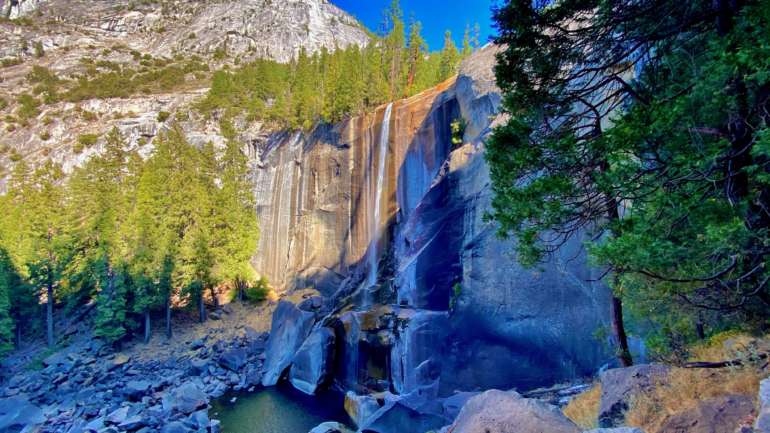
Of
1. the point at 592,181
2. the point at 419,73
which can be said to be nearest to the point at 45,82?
the point at 419,73

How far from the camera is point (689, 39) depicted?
5.23 m

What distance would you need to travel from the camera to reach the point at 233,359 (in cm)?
2317

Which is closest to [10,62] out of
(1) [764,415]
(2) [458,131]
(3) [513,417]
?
(2) [458,131]

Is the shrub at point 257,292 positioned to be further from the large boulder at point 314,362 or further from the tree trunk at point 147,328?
the large boulder at point 314,362

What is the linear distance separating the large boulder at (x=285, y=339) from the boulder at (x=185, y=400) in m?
3.75

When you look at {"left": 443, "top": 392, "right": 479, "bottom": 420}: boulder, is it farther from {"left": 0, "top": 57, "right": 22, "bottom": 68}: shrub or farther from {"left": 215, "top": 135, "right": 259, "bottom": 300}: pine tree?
{"left": 0, "top": 57, "right": 22, "bottom": 68}: shrub

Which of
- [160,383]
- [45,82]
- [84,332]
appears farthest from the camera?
[45,82]

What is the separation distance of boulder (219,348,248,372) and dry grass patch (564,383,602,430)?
2009cm

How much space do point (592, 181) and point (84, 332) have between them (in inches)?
1309

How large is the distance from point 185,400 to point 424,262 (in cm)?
1241

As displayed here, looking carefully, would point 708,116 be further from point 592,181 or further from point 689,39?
point 592,181

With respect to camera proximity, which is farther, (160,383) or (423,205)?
(160,383)

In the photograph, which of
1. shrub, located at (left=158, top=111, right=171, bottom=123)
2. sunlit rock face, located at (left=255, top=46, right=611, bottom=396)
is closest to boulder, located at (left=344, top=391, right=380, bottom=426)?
sunlit rock face, located at (left=255, top=46, right=611, bottom=396)

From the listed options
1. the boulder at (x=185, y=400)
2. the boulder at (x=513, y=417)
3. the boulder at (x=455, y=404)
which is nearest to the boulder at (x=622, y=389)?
the boulder at (x=513, y=417)
